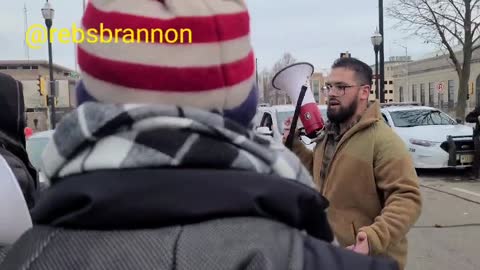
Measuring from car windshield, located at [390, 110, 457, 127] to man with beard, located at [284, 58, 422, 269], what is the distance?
1144cm

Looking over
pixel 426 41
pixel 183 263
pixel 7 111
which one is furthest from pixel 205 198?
pixel 426 41

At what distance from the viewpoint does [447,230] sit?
7.39 metres

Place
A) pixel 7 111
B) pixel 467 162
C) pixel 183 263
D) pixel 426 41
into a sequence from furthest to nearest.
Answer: pixel 426 41 → pixel 467 162 → pixel 7 111 → pixel 183 263

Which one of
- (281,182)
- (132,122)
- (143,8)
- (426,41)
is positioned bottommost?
(281,182)

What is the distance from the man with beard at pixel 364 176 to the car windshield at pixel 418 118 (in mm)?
11437

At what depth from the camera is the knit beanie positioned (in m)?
1.00

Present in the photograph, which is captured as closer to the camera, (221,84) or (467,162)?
(221,84)

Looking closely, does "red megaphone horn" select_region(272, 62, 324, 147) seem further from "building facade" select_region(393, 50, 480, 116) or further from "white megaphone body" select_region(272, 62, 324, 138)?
"building facade" select_region(393, 50, 480, 116)

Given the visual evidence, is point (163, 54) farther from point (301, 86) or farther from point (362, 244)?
point (301, 86)

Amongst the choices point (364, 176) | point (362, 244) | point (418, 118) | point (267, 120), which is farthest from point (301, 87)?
point (418, 118)

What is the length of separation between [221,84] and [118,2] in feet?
0.78

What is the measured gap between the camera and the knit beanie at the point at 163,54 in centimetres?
100

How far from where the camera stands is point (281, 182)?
0.97 metres

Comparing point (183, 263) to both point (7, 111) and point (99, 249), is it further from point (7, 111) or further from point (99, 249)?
point (7, 111)
